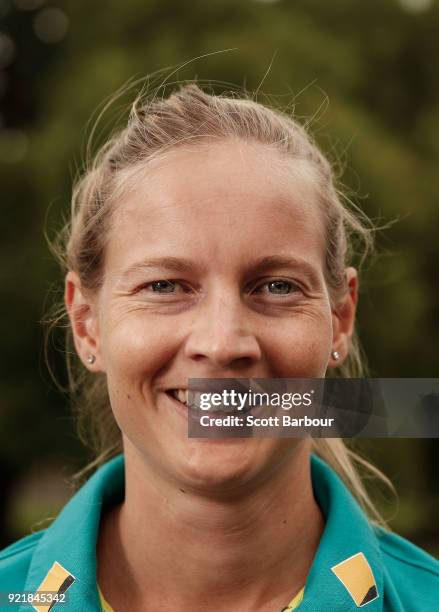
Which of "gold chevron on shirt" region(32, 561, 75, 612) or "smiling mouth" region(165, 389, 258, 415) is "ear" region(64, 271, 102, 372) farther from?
"gold chevron on shirt" region(32, 561, 75, 612)

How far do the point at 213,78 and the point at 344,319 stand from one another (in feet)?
28.7

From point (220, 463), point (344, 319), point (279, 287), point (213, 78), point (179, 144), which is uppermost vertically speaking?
point (213, 78)

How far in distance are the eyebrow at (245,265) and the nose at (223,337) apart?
0.10 m

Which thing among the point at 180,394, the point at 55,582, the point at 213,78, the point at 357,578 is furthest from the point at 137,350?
the point at 213,78

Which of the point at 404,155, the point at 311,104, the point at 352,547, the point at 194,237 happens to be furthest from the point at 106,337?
the point at 404,155

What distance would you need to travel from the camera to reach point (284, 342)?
226cm

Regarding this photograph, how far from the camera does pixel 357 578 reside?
2.42 metres

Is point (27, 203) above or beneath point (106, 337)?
above

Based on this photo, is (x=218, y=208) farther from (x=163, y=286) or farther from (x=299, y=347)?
(x=299, y=347)

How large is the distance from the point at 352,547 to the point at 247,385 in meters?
0.62

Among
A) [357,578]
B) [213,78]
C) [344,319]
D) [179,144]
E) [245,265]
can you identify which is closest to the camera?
[245,265]

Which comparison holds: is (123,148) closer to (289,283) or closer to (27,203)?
(289,283)

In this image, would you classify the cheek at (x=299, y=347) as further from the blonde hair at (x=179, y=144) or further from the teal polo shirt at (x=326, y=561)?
the teal polo shirt at (x=326, y=561)

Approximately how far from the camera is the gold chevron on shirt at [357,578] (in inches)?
93.4
